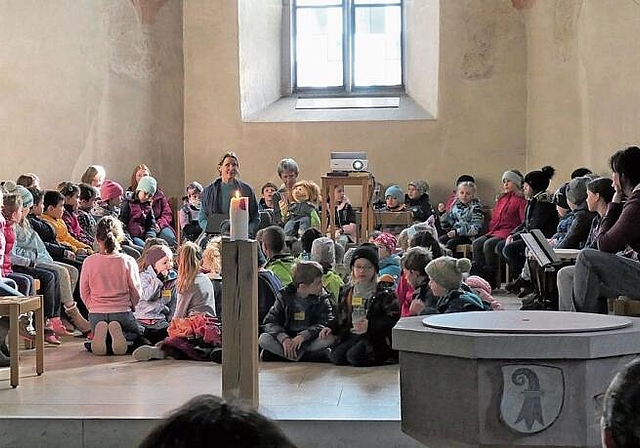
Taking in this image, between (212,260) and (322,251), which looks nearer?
(322,251)

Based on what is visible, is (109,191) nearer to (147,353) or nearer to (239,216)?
(147,353)

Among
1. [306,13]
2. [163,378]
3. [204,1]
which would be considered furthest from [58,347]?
[306,13]

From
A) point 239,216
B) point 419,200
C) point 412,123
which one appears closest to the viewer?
point 239,216

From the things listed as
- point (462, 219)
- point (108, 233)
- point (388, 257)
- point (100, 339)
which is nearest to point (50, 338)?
point (100, 339)

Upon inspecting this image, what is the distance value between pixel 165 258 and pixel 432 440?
3.94 metres

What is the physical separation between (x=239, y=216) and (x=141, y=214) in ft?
20.1

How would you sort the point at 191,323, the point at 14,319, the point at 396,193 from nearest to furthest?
the point at 14,319
the point at 191,323
the point at 396,193

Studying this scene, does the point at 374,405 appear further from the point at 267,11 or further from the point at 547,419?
the point at 267,11

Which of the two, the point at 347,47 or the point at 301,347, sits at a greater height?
the point at 347,47

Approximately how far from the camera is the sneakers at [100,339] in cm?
653

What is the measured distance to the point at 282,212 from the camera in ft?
30.8

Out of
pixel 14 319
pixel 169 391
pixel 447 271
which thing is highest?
pixel 447 271

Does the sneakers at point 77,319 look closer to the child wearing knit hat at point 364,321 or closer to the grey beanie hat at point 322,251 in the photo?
the grey beanie hat at point 322,251

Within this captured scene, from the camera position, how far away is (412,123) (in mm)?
12320
